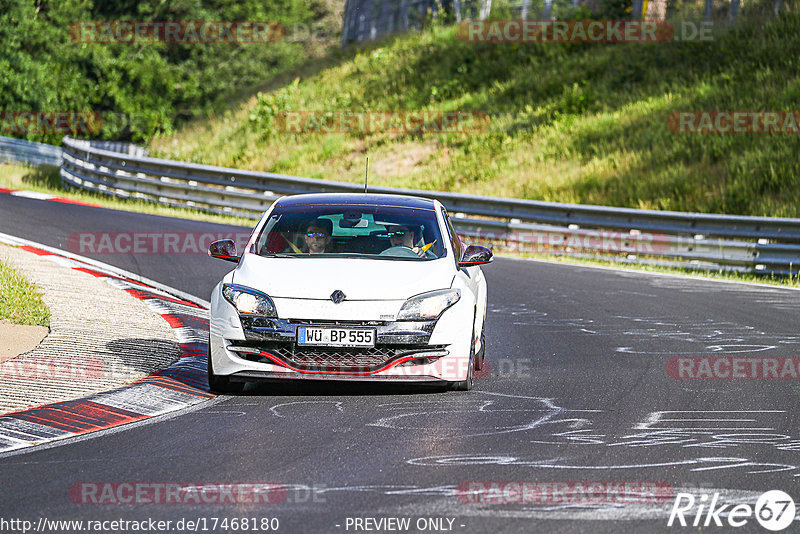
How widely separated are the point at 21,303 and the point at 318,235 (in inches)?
123

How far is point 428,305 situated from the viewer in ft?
26.1

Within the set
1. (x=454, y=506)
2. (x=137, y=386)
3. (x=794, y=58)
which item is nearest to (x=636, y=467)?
(x=454, y=506)

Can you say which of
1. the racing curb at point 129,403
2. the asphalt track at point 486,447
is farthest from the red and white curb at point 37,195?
the asphalt track at point 486,447

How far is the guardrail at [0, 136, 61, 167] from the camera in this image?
130 feet

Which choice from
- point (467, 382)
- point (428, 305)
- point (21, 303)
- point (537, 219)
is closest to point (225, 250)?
point (428, 305)

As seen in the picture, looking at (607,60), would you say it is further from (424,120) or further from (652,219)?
(652,219)

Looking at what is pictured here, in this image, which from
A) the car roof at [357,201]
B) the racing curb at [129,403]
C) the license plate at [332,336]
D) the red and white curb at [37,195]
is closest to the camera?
the racing curb at [129,403]

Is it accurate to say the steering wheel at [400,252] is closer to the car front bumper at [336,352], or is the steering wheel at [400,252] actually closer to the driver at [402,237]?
the driver at [402,237]

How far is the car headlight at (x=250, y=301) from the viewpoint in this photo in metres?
7.82

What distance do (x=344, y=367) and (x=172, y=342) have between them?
8.74ft

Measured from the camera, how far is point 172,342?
9852 mm

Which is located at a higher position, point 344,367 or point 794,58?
point 794,58

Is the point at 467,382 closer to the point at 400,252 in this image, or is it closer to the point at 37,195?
the point at 400,252

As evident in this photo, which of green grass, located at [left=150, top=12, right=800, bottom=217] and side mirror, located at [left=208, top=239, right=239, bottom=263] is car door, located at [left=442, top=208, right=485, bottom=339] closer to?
side mirror, located at [left=208, top=239, right=239, bottom=263]
